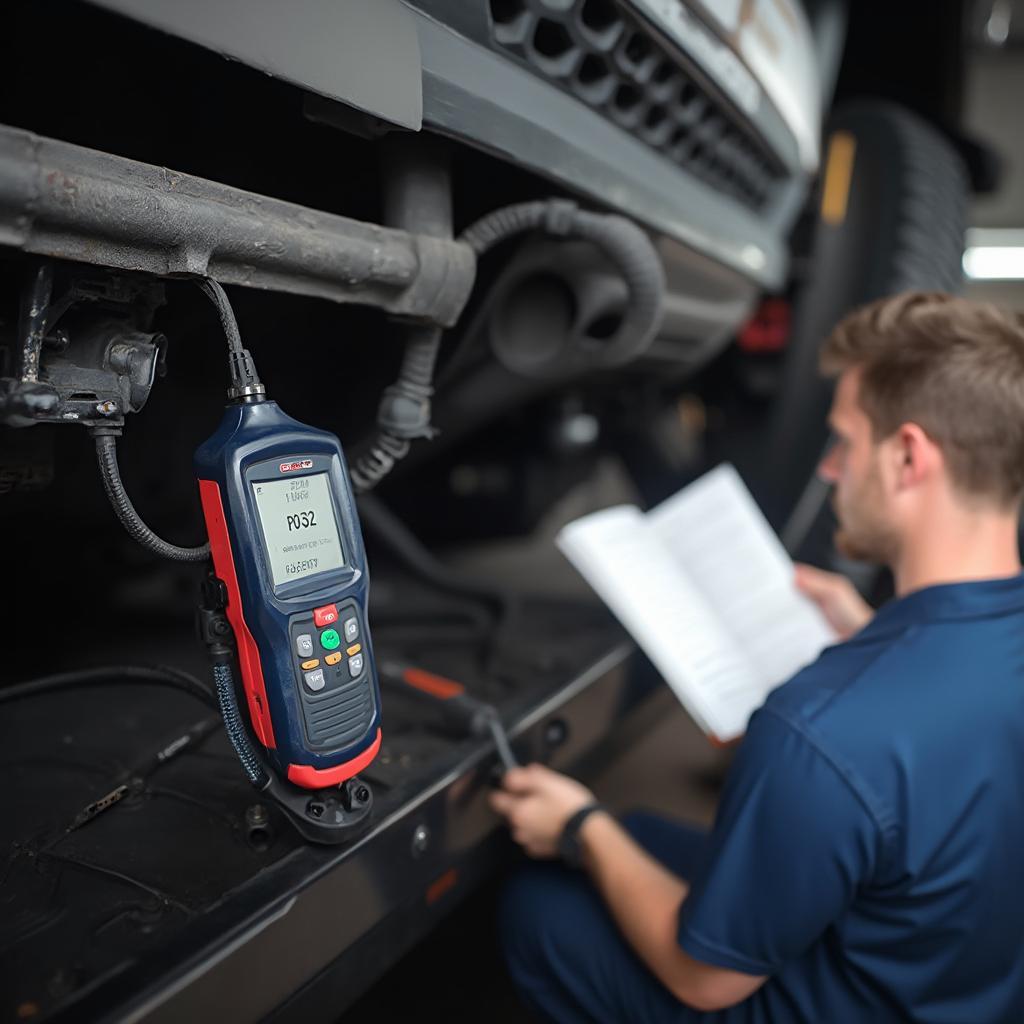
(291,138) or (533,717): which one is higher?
(291,138)

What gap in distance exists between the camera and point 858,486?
2.82ft

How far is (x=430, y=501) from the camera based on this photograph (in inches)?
79.0

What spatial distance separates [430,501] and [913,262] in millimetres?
1096

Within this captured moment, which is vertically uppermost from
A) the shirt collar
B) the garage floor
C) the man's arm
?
the shirt collar

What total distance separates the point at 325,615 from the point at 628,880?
0.41 metres

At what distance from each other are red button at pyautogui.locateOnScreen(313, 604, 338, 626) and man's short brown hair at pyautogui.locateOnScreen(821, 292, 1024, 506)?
56cm

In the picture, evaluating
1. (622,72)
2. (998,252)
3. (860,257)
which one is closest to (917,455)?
(622,72)

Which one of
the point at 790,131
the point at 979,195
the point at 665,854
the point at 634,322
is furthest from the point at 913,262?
the point at 665,854

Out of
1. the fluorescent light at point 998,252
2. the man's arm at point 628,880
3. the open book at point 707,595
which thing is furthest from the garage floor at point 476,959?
the fluorescent light at point 998,252

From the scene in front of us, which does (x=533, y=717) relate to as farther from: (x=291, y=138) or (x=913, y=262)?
(x=913, y=262)

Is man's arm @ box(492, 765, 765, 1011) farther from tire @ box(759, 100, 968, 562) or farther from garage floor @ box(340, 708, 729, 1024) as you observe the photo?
tire @ box(759, 100, 968, 562)

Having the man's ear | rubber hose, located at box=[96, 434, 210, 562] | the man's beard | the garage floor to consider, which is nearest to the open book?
the man's beard

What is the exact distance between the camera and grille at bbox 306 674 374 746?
57 cm

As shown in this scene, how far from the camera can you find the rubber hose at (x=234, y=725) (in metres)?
0.57
